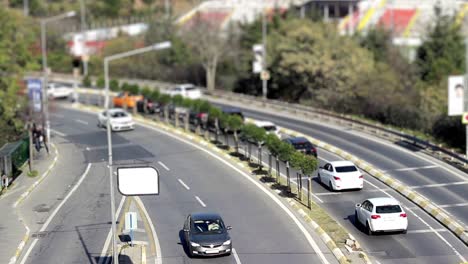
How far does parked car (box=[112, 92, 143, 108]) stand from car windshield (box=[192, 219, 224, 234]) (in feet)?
129

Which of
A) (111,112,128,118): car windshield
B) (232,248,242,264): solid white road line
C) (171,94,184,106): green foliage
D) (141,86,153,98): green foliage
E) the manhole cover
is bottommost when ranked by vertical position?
(232,248,242,264): solid white road line

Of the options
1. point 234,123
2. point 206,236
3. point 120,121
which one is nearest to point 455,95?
point 234,123

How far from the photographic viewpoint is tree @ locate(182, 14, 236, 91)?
91.4m

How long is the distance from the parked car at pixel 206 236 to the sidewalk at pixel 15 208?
689 cm

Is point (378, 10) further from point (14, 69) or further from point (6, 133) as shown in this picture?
point (6, 133)

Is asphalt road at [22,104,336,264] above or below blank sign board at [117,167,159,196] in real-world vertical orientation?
below

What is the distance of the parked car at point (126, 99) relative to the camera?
70.3 m

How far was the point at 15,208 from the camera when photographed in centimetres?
3900

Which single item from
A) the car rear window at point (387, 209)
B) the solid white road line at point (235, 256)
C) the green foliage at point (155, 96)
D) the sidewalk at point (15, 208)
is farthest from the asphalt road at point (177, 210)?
the green foliage at point (155, 96)

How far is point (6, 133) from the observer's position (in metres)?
52.6

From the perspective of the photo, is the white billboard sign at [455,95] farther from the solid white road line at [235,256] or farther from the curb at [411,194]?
the solid white road line at [235,256]

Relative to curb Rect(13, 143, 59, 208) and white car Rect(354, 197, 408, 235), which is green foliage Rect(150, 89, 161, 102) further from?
white car Rect(354, 197, 408, 235)

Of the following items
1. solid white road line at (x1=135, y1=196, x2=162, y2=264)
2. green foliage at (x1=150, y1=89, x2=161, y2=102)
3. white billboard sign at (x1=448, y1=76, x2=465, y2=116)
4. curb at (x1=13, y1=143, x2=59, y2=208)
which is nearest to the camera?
solid white road line at (x1=135, y1=196, x2=162, y2=264)

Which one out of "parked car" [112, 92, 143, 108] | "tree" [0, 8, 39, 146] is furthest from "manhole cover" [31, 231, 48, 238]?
"parked car" [112, 92, 143, 108]
